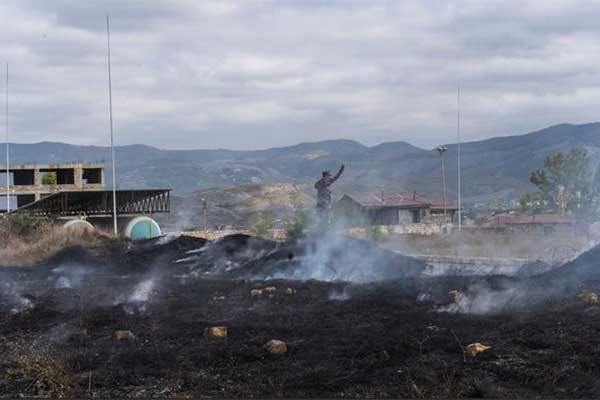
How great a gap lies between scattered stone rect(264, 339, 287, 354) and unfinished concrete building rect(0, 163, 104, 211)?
63.7m

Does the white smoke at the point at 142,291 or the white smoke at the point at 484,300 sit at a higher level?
the white smoke at the point at 484,300

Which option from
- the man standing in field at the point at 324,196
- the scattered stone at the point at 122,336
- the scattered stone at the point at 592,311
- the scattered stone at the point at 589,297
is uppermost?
the man standing in field at the point at 324,196

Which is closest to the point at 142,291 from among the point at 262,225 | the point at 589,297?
the point at 589,297

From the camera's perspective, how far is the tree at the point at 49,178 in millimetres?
73250

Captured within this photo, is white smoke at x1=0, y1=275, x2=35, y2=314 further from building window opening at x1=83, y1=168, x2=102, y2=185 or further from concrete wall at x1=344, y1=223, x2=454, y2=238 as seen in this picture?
building window opening at x1=83, y1=168, x2=102, y2=185

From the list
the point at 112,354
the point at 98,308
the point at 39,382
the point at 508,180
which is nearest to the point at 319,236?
the point at 98,308

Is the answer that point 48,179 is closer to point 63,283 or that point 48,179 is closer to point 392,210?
point 392,210

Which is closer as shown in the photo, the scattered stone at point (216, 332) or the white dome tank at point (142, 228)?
the scattered stone at point (216, 332)

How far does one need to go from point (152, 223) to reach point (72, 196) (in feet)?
23.3

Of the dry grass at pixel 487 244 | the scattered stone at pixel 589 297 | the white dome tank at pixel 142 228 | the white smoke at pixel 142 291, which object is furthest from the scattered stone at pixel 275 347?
the white dome tank at pixel 142 228

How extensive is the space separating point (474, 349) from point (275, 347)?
9.84 ft

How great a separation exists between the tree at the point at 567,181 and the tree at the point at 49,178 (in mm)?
47100

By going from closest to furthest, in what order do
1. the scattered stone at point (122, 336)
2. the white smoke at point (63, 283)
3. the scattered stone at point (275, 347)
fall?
the scattered stone at point (275, 347) < the scattered stone at point (122, 336) < the white smoke at point (63, 283)

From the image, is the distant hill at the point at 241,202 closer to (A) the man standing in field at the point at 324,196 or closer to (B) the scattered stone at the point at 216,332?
(A) the man standing in field at the point at 324,196
